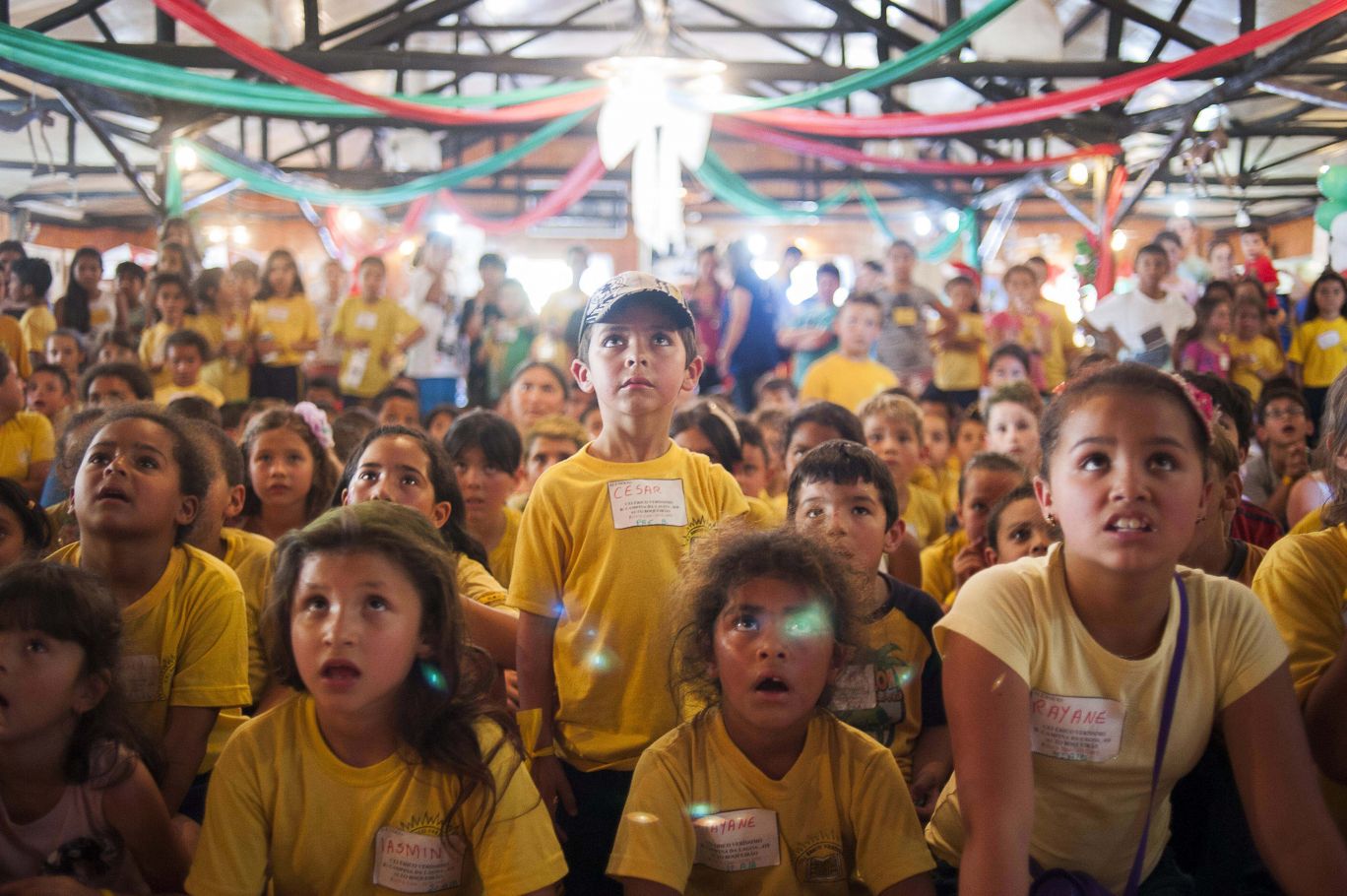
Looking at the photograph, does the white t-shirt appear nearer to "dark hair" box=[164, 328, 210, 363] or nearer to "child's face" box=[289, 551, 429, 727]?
"dark hair" box=[164, 328, 210, 363]

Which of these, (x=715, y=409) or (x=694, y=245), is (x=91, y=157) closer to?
(x=694, y=245)

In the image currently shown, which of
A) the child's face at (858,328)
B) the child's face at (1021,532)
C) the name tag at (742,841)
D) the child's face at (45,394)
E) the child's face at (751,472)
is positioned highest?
the child's face at (858,328)

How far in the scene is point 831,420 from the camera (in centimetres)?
332

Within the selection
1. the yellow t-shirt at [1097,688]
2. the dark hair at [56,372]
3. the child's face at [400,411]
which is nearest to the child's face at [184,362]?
the dark hair at [56,372]

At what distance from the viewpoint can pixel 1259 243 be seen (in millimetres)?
8289

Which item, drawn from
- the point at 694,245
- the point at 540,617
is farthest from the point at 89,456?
the point at 694,245

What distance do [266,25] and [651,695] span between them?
20.3 ft

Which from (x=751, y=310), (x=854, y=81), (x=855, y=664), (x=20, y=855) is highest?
(x=854, y=81)

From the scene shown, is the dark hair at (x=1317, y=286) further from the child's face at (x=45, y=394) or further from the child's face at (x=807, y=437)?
the child's face at (x=45, y=394)

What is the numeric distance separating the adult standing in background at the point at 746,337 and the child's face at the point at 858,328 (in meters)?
1.90

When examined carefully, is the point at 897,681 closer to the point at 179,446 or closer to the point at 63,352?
the point at 179,446

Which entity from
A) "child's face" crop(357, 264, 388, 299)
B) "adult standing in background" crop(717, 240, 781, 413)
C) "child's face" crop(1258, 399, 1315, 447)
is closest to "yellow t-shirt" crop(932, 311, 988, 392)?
"adult standing in background" crop(717, 240, 781, 413)

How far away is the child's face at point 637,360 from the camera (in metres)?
2.22

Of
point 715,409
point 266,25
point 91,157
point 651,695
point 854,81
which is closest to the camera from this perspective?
point 651,695
